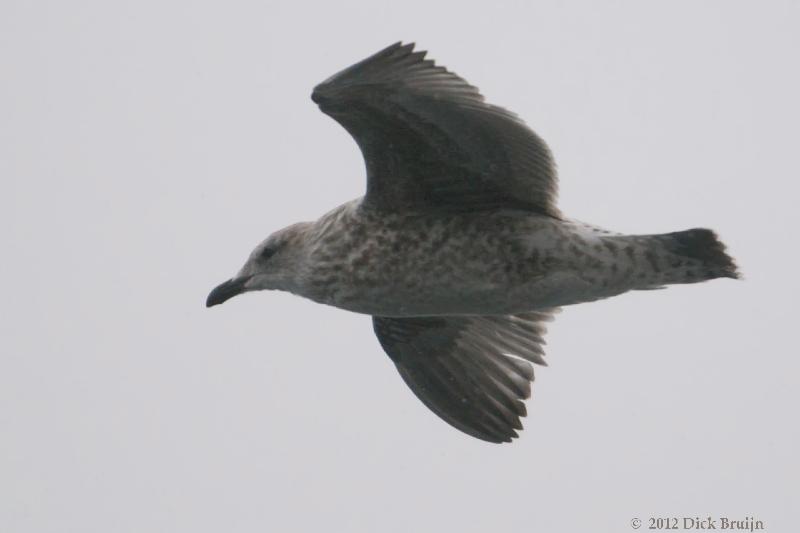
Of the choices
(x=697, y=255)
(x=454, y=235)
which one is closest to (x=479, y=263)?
(x=454, y=235)

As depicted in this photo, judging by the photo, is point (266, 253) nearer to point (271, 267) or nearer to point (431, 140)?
point (271, 267)

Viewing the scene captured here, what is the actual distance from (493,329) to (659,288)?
66.6 inches

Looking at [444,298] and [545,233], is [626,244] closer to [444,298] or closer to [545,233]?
[545,233]

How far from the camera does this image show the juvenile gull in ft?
25.0

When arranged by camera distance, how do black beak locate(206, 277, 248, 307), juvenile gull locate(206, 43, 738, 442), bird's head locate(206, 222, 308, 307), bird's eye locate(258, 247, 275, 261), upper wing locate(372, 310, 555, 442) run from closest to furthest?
juvenile gull locate(206, 43, 738, 442)
bird's head locate(206, 222, 308, 307)
bird's eye locate(258, 247, 275, 261)
black beak locate(206, 277, 248, 307)
upper wing locate(372, 310, 555, 442)

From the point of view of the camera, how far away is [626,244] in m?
7.84

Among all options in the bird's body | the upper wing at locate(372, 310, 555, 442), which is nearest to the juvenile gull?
the bird's body

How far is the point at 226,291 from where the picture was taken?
8727 mm

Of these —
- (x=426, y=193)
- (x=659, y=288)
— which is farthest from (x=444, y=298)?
(x=659, y=288)

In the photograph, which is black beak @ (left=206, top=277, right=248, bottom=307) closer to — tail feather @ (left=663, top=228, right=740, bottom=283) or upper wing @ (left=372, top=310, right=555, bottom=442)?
upper wing @ (left=372, top=310, right=555, bottom=442)

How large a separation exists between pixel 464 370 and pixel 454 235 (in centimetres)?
149

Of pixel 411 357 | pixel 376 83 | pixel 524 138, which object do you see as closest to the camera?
pixel 376 83

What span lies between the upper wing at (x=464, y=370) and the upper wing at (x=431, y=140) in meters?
1.28

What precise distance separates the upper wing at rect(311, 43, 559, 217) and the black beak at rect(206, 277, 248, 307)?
3.68 ft
